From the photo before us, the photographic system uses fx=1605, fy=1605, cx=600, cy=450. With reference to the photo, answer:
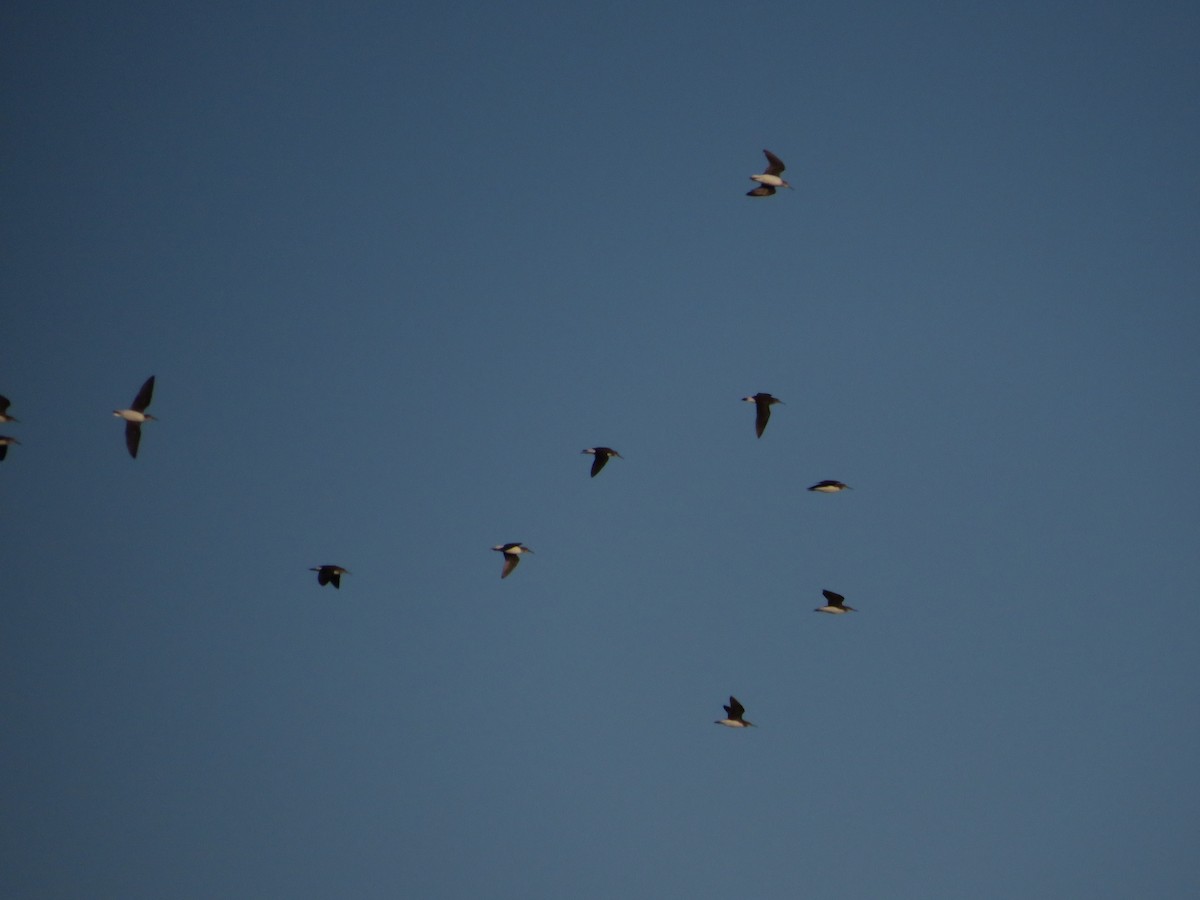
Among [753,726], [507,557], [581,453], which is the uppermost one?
[581,453]

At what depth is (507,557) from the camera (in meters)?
52.0

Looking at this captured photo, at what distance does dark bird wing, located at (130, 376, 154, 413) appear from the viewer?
46.5 meters

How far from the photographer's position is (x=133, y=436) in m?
46.5

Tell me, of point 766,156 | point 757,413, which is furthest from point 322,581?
point 766,156

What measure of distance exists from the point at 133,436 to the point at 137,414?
0.78 metres

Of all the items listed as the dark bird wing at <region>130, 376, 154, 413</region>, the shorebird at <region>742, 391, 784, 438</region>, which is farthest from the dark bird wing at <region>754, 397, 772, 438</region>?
the dark bird wing at <region>130, 376, 154, 413</region>

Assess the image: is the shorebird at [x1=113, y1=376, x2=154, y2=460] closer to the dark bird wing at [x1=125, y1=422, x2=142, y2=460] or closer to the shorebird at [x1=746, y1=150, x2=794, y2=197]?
the dark bird wing at [x1=125, y1=422, x2=142, y2=460]

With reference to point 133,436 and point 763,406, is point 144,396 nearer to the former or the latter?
point 133,436

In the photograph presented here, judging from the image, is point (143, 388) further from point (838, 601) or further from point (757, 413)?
point (838, 601)

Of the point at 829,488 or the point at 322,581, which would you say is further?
the point at 829,488

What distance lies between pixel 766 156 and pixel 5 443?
950 inches

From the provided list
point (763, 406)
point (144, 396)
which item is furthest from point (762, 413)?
point (144, 396)

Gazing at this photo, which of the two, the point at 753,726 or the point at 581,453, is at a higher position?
the point at 581,453

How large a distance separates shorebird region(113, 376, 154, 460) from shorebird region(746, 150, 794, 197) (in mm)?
18623
